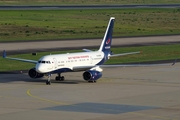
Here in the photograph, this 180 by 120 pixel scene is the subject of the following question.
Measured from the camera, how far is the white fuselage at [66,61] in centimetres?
6284

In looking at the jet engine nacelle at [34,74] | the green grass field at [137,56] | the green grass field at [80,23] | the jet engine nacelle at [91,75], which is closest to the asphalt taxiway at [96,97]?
the jet engine nacelle at [91,75]

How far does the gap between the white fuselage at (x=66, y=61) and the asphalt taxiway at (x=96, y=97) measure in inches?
80.8

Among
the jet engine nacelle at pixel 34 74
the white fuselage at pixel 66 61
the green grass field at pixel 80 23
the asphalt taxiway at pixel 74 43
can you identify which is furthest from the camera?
the green grass field at pixel 80 23

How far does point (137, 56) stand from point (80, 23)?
55.3 meters

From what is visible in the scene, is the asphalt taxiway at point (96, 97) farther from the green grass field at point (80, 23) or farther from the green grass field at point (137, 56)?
the green grass field at point (80, 23)

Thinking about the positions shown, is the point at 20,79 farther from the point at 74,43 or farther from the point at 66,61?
the point at 74,43

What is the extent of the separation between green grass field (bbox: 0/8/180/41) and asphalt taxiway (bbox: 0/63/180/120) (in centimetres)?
4918

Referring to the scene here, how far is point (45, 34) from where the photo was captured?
125 meters

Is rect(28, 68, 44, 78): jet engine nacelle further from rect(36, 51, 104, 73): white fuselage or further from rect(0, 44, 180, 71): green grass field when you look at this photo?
rect(0, 44, 180, 71): green grass field

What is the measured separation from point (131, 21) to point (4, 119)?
382ft

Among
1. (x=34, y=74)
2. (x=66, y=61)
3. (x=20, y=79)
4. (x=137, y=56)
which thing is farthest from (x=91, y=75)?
(x=137, y=56)

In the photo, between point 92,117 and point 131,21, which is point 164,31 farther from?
point 92,117

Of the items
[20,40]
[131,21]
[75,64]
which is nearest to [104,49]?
[75,64]

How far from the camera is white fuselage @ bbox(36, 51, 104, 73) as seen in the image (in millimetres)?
62841
